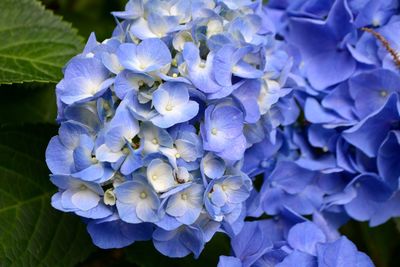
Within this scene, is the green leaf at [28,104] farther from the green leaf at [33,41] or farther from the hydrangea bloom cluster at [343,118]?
the hydrangea bloom cluster at [343,118]

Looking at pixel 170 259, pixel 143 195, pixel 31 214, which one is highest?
pixel 143 195

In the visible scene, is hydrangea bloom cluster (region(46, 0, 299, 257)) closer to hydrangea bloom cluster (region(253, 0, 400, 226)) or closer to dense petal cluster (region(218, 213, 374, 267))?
dense petal cluster (region(218, 213, 374, 267))

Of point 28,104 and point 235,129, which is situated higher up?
point 235,129

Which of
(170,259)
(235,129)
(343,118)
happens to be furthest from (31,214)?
(343,118)

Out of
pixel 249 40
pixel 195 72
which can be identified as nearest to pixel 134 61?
pixel 195 72

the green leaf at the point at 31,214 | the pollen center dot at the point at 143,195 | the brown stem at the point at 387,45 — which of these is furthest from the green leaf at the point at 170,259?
the brown stem at the point at 387,45

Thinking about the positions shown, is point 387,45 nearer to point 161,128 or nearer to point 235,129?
point 235,129

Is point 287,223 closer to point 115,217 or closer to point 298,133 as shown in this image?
point 298,133

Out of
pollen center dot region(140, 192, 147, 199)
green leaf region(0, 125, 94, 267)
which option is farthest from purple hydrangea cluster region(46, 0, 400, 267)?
green leaf region(0, 125, 94, 267)
